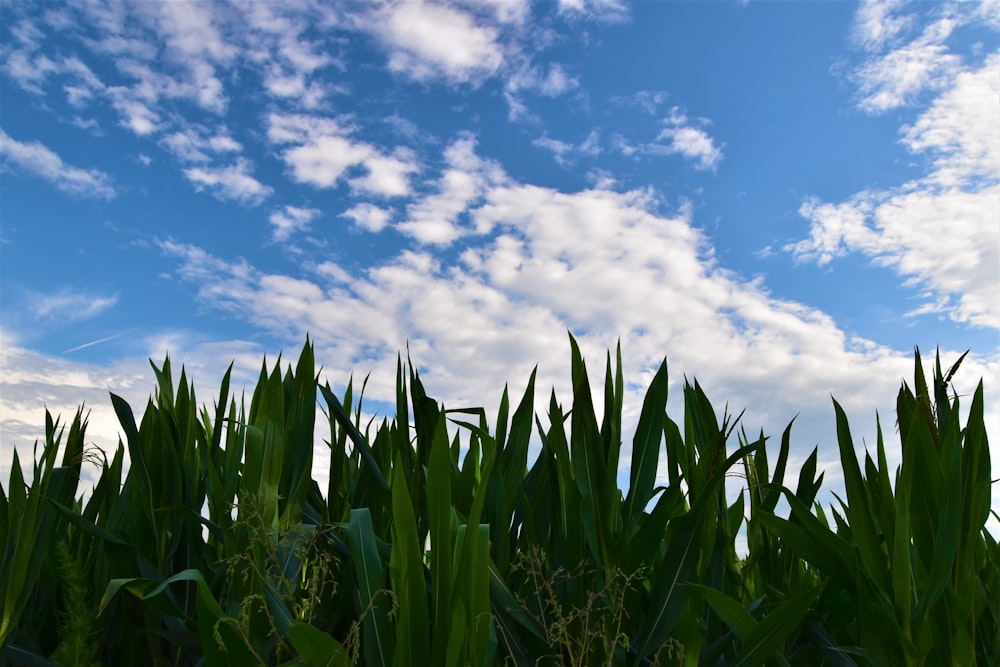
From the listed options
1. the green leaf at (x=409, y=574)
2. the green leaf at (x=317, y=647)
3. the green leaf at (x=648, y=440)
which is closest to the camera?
the green leaf at (x=317, y=647)

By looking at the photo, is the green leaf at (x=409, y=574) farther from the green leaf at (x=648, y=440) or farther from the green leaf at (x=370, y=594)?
the green leaf at (x=648, y=440)

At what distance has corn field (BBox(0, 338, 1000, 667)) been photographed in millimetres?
1470

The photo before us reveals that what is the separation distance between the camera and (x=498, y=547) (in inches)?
69.1

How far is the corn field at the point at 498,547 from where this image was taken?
1470mm

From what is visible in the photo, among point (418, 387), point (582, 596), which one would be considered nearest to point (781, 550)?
point (582, 596)

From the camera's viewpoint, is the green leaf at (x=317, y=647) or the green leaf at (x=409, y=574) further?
the green leaf at (x=409, y=574)

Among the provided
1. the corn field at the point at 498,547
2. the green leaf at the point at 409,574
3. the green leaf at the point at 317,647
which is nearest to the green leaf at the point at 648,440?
the corn field at the point at 498,547

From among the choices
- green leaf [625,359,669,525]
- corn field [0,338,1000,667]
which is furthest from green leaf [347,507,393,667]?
green leaf [625,359,669,525]

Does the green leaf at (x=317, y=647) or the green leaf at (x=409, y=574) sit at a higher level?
the green leaf at (x=409, y=574)

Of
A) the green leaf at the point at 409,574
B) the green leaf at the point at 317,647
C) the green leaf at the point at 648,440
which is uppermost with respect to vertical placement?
the green leaf at the point at 648,440

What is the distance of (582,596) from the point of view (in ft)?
5.37

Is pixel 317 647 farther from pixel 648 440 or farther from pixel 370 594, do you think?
pixel 648 440

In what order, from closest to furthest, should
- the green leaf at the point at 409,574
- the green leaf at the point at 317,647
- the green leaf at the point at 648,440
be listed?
the green leaf at the point at 317,647
the green leaf at the point at 409,574
the green leaf at the point at 648,440

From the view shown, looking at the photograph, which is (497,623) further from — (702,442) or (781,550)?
(781,550)
